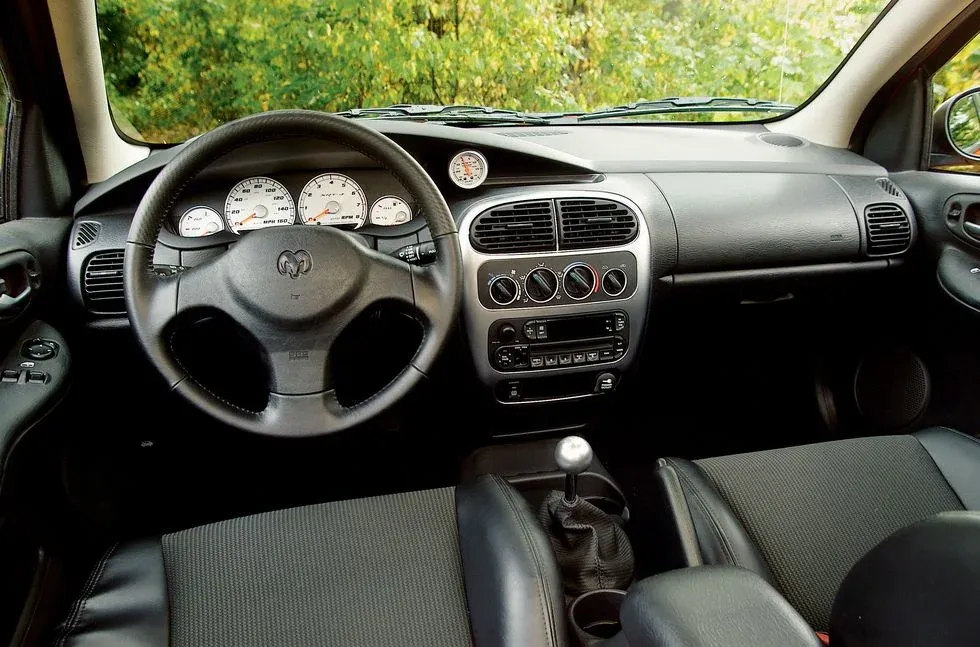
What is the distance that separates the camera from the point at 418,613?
128cm

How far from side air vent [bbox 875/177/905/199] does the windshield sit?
0.44 meters

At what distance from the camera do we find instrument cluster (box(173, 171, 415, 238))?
1704 mm

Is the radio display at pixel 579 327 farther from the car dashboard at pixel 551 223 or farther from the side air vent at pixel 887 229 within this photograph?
the side air vent at pixel 887 229

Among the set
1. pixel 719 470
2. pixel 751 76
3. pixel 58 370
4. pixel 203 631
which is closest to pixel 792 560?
pixel 719 470

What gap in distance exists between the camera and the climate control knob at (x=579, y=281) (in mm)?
1847

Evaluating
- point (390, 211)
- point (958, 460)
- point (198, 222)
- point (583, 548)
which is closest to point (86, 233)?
point (198, 222)

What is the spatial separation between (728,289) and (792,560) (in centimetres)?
90

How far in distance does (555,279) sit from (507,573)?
2.66 ft

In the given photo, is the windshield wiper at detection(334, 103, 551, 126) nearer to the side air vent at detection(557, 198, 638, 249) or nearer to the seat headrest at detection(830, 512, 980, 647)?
the side air vent at detection(557, 198, 638, 249)

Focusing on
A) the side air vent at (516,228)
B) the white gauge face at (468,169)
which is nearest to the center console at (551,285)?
the side air vent at (516,228)

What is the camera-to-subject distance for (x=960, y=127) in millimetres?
2342

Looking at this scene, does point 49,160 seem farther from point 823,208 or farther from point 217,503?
point 823,208

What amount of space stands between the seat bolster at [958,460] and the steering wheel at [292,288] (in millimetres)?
1145

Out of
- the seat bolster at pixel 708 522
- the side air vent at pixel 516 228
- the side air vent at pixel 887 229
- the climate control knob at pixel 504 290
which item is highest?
the side air vent at pixel 516 228
